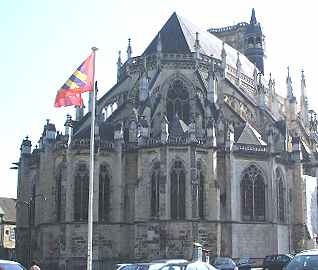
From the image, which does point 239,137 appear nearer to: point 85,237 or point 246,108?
point 246,108

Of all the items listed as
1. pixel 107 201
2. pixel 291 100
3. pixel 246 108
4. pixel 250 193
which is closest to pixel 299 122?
pixel 291 100

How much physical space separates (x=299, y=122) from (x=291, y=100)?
2.26 m

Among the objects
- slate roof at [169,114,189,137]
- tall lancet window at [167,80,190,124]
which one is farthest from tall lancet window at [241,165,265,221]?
tall lancet window at [167,80,190,124]

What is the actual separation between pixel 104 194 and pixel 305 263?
2639 centimetres

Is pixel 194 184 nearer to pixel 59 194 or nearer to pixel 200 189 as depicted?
pixel 200 189

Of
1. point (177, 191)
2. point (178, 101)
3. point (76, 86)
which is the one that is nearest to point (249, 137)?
point (178, 101)

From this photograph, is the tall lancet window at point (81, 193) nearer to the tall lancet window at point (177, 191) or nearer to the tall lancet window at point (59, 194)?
the tall lancet window at point (59, 194)

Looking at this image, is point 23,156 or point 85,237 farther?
point 23,156

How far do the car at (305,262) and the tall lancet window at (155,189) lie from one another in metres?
23.9

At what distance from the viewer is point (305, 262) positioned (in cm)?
1310

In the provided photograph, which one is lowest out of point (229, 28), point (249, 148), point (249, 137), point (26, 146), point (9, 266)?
point (9, 266)

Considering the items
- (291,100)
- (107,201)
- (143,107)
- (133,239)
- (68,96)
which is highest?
(291,100)

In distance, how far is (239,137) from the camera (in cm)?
4128

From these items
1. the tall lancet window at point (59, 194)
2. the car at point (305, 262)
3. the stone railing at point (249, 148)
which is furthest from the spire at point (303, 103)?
the car at point (305, 262)
